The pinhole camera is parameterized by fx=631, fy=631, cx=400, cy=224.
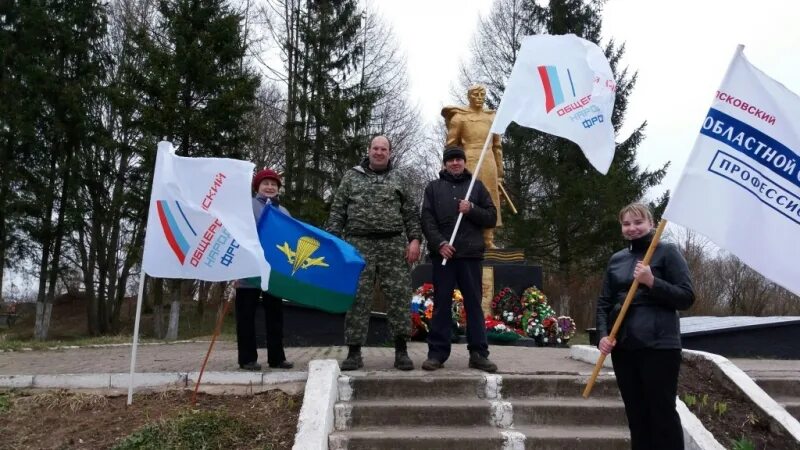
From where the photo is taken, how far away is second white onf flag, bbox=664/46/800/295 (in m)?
3.45

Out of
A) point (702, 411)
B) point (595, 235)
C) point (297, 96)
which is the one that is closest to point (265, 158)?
point (297, 96)

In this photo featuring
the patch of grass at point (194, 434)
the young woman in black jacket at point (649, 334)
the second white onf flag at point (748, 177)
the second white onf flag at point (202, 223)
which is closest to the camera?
the young woman in black jacket at point (649, 334)

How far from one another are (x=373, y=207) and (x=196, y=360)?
2669mm

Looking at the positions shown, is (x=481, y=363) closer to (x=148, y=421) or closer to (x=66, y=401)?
(x=148, y=421)

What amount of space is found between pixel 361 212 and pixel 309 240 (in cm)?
48

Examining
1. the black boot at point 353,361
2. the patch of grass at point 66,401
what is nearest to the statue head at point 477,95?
the black boot at point 353,361

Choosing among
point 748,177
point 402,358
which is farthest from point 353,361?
point 748,177

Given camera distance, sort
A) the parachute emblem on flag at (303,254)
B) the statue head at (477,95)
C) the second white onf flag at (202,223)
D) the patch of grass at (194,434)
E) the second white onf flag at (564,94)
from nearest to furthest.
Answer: the patch of grass at (194,434) → the second white onf flag at (202,223) → the parachute emblem on flag at (303,254) → the second white onf flag at (564,94) → the statue head at (477,95)

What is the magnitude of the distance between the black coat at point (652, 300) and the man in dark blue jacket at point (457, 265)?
158 centimetres

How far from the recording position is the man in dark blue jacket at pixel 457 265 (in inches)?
199

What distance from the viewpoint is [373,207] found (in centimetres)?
511

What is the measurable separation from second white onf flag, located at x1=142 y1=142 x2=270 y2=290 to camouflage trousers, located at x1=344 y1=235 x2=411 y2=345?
930 mm

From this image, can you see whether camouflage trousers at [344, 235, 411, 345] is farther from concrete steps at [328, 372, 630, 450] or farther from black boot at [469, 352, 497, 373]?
black boot at [469, 352, 497, 373]

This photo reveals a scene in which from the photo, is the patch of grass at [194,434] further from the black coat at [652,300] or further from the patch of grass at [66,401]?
the black coat at [652,300]
